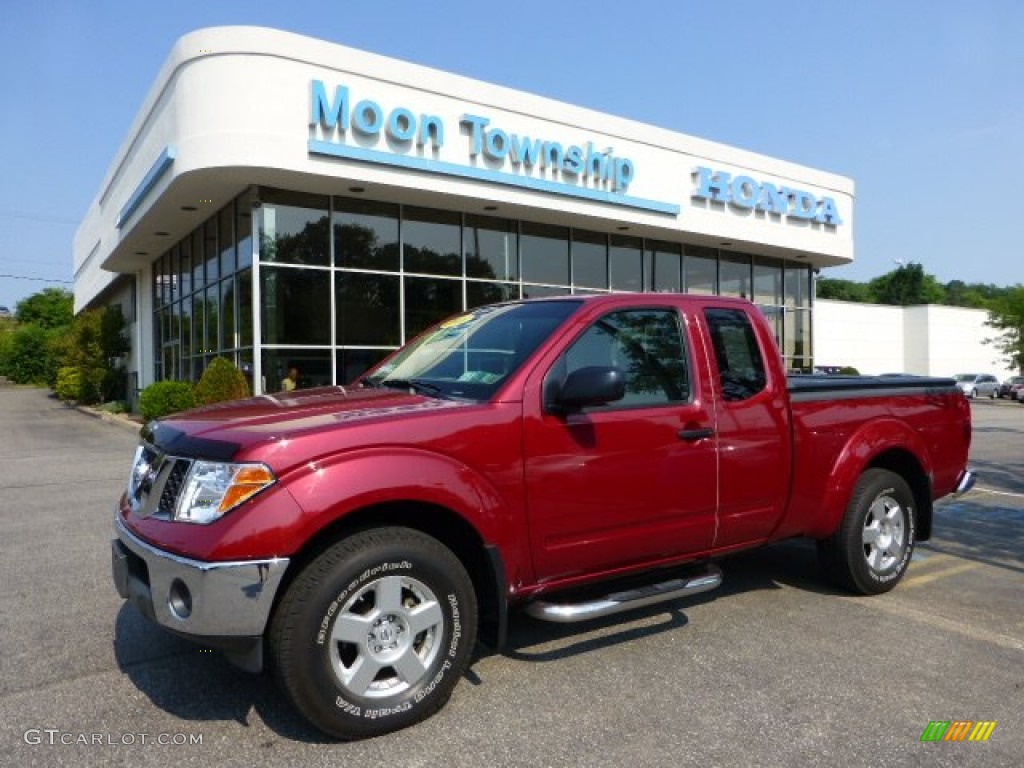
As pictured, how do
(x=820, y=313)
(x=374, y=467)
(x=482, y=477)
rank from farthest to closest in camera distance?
1. (x=820, y=313)
2. (x=482, y=477)
3. (x=374, y=467)

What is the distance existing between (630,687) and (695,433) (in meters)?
1.31

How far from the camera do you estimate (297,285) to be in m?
15.7

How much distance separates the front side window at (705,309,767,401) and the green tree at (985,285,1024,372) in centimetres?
4865

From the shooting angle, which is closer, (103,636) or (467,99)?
(103,636)

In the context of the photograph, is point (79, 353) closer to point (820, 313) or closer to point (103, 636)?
point (103, 636)

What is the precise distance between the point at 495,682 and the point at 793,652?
1.60 metres

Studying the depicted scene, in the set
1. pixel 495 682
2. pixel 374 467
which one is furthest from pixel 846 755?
pixel 374 467

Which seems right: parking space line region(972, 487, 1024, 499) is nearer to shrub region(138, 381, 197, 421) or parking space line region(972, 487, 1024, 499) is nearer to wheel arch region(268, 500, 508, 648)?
wheel arch region(268, 500, 508, 648)

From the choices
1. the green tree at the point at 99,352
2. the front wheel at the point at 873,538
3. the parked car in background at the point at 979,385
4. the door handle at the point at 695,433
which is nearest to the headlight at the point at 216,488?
the door handle at the point at 695,433

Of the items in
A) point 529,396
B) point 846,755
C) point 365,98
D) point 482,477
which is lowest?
point 846,755

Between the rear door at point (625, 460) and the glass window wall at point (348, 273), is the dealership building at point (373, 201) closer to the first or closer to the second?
the glass window wall at point (348, 273)

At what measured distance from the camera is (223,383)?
49.8ft

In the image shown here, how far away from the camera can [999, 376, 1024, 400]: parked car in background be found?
4194cm

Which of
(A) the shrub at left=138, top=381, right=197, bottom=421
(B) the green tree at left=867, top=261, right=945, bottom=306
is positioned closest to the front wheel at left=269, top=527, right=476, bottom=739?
(A) the shrub at left=138, top=381, right=197, bottom=421
